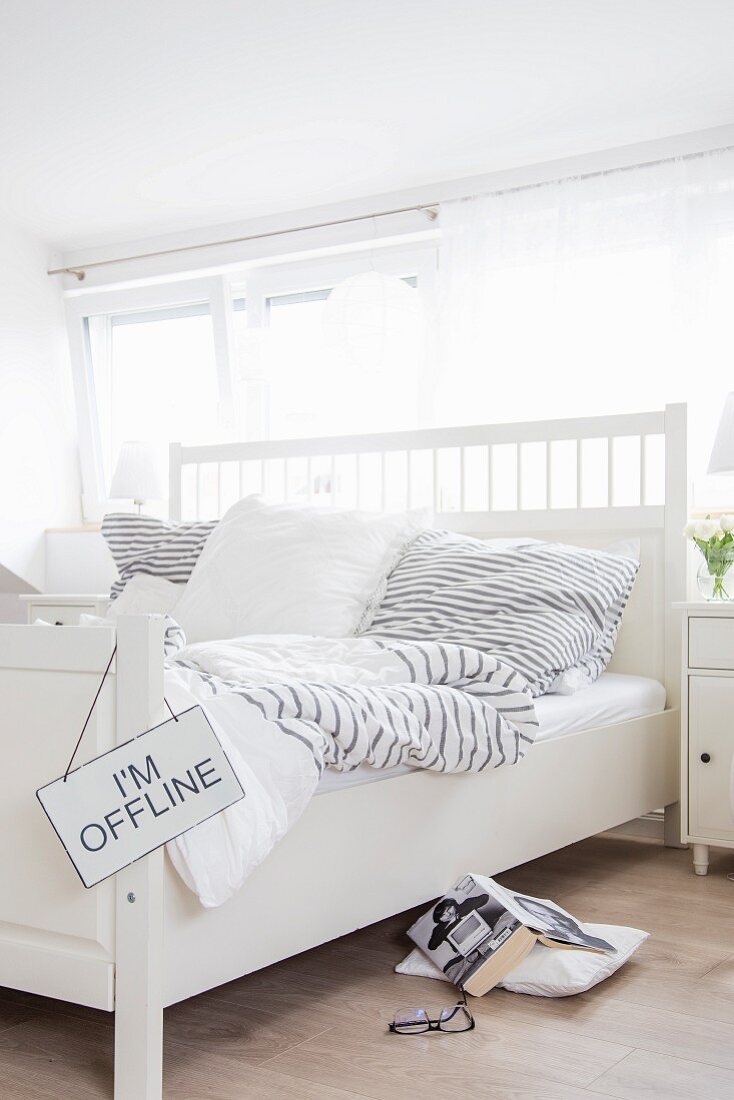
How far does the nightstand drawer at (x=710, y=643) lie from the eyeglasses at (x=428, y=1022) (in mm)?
1146

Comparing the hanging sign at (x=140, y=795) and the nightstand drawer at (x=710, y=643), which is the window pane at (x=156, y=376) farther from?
the hanging sign at (x=140, y=795)

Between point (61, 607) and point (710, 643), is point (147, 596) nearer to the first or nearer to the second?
point (61, 607)

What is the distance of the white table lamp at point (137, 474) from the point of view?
12.5 feet

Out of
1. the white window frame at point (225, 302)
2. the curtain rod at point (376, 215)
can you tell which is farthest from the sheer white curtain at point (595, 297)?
the white window frame at point (225, 302)

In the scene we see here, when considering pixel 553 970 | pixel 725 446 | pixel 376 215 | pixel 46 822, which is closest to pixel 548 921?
pixel 553 970

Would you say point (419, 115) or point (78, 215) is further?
point (78, 215)

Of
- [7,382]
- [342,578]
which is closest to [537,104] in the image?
[342,578]

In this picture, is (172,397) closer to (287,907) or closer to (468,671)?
(468,671)

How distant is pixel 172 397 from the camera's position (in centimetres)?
446

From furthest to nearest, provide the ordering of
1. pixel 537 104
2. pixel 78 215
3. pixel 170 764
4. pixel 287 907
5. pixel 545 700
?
pixel 78 215
pixel 537 104
pixel 545 700
pixel 287 907
pixel 170 764

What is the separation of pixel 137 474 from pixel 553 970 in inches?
102

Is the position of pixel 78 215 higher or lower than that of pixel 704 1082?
higher

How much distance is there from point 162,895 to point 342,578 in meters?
1.27

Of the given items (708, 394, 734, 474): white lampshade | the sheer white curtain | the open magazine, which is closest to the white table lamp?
the sheer white curtain
